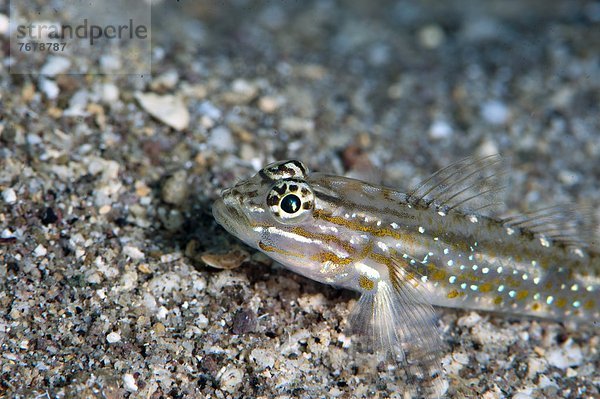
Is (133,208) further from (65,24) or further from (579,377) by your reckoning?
(579,377)

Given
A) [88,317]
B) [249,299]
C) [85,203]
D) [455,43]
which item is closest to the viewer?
[88,317]

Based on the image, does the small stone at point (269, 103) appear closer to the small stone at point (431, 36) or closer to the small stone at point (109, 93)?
the small stone at point (109, 93)

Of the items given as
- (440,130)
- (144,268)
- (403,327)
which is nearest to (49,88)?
(144,268)

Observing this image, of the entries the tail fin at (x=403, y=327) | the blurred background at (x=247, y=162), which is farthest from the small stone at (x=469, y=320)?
the tail fin at (x=403, y=327)

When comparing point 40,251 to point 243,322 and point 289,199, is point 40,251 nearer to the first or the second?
point 243,322

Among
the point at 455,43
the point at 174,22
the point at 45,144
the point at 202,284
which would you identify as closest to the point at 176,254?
the point at 202,284
